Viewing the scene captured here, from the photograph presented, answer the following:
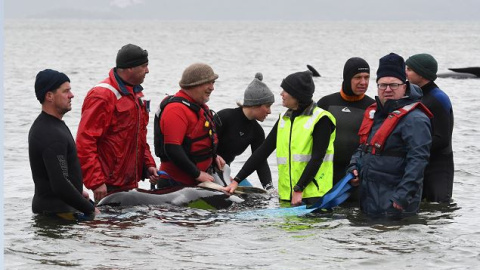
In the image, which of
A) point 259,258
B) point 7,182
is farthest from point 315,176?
point 7,182

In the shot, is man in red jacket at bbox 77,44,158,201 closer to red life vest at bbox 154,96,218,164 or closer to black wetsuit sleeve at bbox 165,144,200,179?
red life vest at bbox 154,96,218,164

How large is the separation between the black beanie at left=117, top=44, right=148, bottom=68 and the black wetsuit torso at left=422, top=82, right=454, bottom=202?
11.7ft

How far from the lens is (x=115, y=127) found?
1104 centimetres

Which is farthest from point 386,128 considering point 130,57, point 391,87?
point 130,57

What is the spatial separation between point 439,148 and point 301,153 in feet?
5.92

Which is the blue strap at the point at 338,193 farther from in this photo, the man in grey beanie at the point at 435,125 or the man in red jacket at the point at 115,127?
the man in red jacket at the point at 115,127

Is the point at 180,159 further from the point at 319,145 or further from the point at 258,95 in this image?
the point at 319,145

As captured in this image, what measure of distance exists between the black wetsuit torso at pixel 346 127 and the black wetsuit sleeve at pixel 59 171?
3.31 metres

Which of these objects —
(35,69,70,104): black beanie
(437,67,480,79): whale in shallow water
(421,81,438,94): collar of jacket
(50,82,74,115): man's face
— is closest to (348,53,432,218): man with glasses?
(421,81,438,94): collar of jacket

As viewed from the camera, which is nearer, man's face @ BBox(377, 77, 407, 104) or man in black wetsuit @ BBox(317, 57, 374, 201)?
man's face @ BBox(377, 77, 407, 104)

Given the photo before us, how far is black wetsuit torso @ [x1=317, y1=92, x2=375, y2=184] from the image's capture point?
11156 millimetres

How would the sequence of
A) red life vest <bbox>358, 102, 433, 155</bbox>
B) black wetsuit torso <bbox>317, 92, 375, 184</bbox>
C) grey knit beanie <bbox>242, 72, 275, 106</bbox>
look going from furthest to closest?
1. grey knit beanie <bbox>242, 72, 275, 106</bbox>
2. black wetsuit torso <bbox>317, 92, 375, 184</bbox>
3. red life vest <bbox>358, 102, 433, 155</bbox>

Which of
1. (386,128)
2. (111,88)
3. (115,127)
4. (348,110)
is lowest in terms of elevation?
(115,127)

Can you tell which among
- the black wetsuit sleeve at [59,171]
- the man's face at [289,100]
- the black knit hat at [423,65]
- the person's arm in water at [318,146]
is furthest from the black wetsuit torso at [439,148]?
the black wetsuit sleeve at [59,171]
